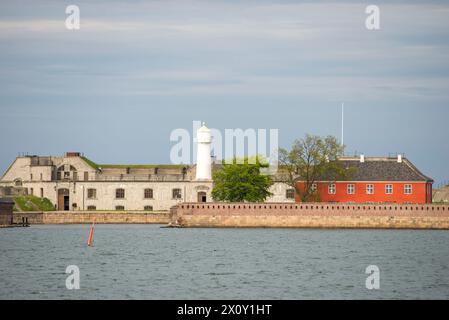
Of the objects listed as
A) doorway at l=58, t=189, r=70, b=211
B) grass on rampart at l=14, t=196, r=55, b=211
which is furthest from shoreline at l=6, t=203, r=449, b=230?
doorway at l=58, t=189, r=70, b=211

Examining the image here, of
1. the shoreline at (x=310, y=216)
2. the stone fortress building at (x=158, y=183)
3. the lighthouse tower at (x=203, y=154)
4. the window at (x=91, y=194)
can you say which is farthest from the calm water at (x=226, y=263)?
the window at (x=91, y=194)

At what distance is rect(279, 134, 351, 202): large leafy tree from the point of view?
323 ft

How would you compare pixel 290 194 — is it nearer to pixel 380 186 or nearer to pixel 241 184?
pixel 241 184

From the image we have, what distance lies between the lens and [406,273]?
60562mm

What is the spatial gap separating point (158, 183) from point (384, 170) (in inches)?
758

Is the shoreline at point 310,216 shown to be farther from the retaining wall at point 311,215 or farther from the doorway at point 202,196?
the doorway at point 202,196

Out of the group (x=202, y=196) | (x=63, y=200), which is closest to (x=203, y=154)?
(x=202, y=196)

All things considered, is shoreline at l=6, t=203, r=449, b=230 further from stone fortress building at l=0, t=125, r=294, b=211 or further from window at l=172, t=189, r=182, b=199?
window at l=172, t=189, r=182, b=199

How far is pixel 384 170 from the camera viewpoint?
99625 mm

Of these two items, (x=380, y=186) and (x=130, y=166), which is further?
(x=130, y=166)

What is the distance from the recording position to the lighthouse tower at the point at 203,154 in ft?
335

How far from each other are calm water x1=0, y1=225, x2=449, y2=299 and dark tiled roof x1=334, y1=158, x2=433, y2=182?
361 inches
